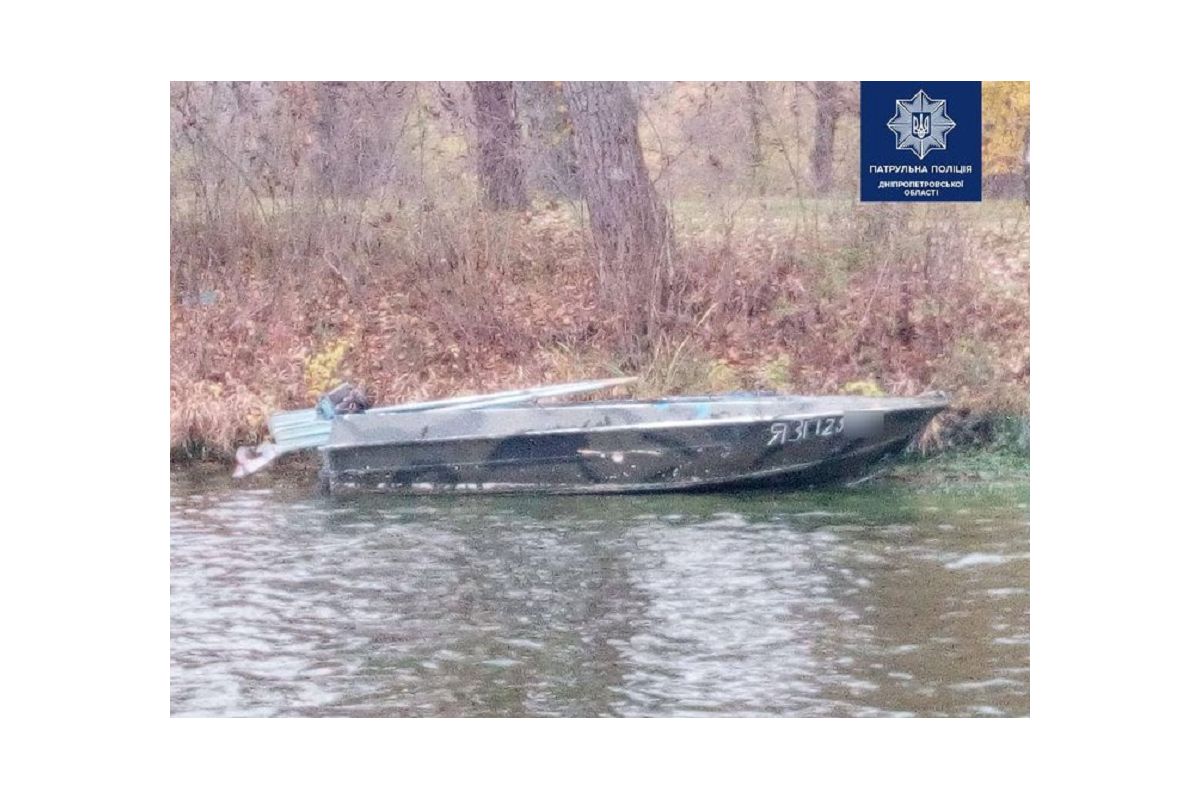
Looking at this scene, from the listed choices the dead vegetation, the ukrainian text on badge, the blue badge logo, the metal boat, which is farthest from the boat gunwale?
the blue badge logo

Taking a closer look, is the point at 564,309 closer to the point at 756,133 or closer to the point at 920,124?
the point at 756,133

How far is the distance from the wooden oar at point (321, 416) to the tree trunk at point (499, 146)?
3.48 feet

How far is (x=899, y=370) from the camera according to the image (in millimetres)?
13023

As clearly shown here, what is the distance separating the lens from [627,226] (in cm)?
1320

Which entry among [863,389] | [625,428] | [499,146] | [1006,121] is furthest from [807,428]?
[499,146]

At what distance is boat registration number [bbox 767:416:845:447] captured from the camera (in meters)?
13.4

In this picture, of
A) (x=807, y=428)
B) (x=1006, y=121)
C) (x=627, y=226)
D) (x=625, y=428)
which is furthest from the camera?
(x=625, y=428)

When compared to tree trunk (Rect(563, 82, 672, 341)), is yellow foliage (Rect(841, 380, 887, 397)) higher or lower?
lower

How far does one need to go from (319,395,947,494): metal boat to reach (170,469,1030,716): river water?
0.17m

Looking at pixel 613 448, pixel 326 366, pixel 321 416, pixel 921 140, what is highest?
pixel 921 140

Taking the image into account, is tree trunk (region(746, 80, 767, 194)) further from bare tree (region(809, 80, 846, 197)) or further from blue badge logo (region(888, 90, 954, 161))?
blue badge logo (region(888, 90, 954, 161))

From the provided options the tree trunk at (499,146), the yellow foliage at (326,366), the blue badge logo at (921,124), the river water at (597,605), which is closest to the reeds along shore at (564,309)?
the yellow foliage at (326,366)

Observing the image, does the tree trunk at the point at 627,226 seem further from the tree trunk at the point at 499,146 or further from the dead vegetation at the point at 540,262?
the tree trunk at the point at 499,146

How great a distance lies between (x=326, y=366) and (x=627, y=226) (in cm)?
185
